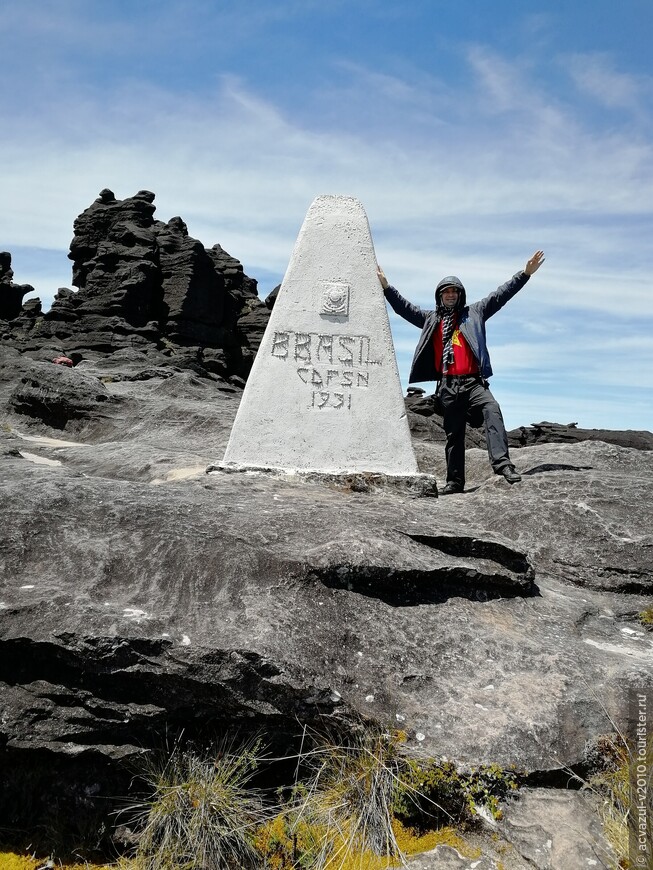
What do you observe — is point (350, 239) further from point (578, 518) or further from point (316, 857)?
point (316, 857)

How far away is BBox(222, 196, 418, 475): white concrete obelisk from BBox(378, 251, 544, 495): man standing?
0.42 meters

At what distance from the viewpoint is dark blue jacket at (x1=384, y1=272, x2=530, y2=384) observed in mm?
7051

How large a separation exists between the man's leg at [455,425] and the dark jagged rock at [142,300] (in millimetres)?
29848

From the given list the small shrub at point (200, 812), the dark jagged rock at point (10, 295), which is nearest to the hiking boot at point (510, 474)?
the small shrub at point (200, 812)

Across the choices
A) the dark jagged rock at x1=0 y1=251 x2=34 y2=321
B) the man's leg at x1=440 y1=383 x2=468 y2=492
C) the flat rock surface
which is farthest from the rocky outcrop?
the dark jagged rock at x1=0 y1=251 x2=34 y2=321

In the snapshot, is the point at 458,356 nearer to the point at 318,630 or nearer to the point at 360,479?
the point at 360,479

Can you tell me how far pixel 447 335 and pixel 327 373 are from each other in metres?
1.34

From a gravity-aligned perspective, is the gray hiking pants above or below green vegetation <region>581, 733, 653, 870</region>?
above

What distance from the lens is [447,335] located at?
23.5 feet

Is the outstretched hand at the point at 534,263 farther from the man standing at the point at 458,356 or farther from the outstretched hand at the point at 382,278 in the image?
the outstretched hand at the point at 382,278

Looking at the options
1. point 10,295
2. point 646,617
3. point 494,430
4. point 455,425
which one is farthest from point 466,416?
point 10,295

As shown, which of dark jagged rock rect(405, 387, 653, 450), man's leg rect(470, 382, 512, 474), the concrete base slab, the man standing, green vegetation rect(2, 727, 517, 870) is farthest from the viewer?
dark jagged rock rect(405, 387, 653, 450)

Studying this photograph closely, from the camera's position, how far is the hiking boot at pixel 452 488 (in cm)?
718

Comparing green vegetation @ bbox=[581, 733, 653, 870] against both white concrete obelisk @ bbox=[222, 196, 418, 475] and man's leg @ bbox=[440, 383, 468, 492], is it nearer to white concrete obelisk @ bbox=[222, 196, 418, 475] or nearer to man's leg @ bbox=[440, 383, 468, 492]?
white concrete obelisk @ bbox=[222, 196, 418, 475]
